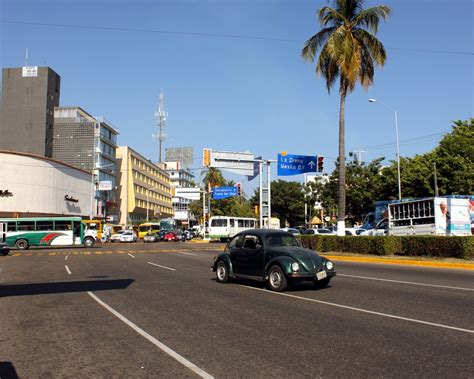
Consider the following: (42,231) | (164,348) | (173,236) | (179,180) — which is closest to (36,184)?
(173,236)

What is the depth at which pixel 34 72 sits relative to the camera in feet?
282

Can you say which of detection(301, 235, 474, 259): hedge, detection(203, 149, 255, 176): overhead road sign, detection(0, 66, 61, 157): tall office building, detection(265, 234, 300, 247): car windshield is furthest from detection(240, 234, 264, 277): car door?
detection(0, 66, 61, 157): tall office building

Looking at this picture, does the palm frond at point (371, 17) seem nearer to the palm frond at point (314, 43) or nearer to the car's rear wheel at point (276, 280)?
the palm frond at point (314, 43)

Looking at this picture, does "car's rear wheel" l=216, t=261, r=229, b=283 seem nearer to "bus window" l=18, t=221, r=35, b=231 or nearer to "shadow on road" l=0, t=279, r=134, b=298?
"shadow on road" l=0, t=279, r=134, b=298

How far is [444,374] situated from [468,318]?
3443 millimetres

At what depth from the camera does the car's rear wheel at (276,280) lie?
11.3 meters

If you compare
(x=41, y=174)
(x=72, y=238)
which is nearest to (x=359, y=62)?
(x=72, y=238)

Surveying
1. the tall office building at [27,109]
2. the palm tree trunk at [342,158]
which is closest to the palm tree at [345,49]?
the palm tree trunk at [342,158]

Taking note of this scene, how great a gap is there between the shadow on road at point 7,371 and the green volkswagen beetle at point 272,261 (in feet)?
22.3

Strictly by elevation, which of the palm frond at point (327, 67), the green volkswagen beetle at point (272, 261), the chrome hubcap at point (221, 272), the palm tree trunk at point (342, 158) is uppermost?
the palm frond at point (327, 67)

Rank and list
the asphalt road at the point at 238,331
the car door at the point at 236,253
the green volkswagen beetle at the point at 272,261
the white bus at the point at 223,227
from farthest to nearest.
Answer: the white bus at the point at 223,227 < the car door at the point at 236,253 < the green volkswagen beetle at the point at 272,261 < the asphalt road at the point at 238,331

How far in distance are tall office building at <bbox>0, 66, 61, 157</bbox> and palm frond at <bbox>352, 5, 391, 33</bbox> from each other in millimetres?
72860

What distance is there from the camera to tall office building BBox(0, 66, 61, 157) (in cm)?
8562

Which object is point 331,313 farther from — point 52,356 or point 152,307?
point 52,356
